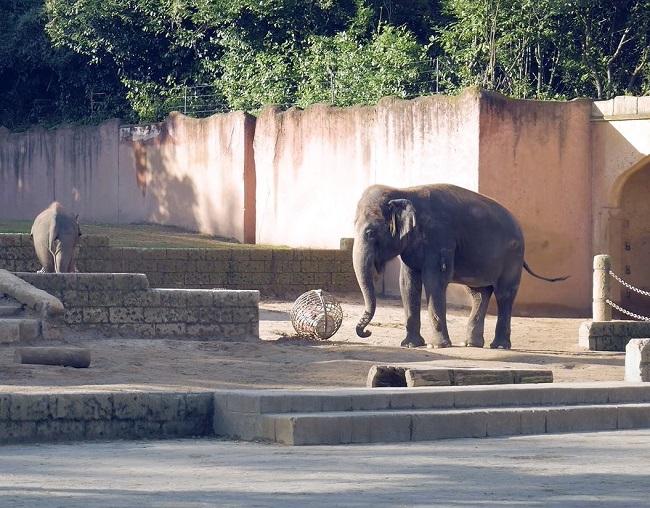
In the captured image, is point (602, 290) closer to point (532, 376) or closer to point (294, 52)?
point (532, 376)

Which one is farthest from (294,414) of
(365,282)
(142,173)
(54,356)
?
(142,173)

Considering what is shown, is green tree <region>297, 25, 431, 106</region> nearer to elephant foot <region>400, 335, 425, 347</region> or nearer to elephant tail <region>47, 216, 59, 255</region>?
elephant tail <region>47, 216, 59, 255</region>

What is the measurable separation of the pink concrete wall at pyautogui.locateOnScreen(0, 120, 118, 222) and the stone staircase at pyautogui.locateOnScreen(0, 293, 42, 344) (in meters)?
17.3

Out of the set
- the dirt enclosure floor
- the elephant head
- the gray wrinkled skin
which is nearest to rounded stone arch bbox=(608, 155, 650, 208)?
the dirt enclosure floor

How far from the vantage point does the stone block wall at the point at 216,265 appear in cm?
2173

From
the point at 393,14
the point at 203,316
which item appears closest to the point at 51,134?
the point at 393,14

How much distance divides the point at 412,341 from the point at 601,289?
2867mm

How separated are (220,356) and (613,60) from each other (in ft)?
50.1

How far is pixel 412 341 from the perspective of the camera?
17609 mm

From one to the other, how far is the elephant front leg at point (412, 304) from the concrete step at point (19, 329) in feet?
15.3

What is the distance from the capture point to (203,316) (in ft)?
54.3

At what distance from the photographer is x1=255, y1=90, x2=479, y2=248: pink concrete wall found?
23.5 metres

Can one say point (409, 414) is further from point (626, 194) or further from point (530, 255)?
point (626, 194)

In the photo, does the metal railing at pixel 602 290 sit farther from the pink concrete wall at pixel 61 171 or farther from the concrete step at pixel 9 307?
the pink concrete wall at pixel 61 171
